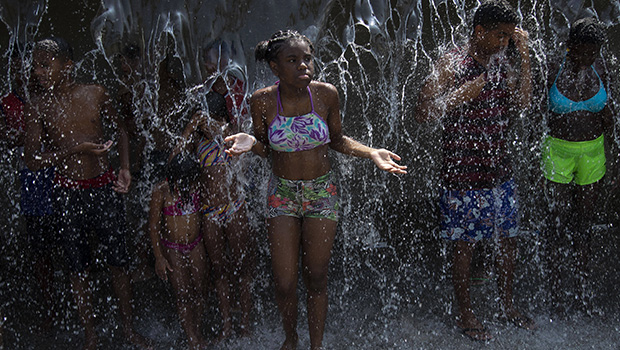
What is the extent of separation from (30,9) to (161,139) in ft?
3.87

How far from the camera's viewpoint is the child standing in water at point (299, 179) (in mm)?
2678

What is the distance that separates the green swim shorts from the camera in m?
3.22

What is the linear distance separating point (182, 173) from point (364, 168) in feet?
7.32

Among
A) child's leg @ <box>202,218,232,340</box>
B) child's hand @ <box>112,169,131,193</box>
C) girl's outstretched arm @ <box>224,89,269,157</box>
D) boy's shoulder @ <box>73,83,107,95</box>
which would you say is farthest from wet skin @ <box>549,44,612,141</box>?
boy's shoulder @ <box>73,83,107,95</box>

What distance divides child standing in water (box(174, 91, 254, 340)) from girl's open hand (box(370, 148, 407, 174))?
101cm

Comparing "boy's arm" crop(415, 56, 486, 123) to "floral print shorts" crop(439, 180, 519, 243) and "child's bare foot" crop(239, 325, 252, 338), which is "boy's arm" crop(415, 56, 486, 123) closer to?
"floral print shorts" crop(439, 180, 519, 243)

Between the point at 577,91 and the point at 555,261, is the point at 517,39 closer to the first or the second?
the point at 577,91

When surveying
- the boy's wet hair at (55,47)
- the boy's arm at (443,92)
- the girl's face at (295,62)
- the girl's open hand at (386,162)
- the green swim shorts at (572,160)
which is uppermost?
the boy's wet hair at (55,47)

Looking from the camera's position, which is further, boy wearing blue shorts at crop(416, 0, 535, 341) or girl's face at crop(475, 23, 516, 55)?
boy wearing blue shorts at crop(416, 0, 535, 341)

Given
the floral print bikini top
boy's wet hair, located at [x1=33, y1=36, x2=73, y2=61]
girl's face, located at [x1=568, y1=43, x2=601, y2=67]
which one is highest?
boy's wet hair, located at [x1=33, y1=36, x2=73, y2=61]

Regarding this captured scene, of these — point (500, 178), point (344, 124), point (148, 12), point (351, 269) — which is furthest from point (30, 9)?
point (500, 178)

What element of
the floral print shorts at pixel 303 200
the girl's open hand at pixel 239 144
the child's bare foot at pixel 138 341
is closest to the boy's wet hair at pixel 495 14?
the floral print shorts at pixel 303 200

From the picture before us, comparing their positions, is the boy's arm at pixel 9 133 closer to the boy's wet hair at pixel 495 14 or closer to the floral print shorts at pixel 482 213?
the floral print shorts at pixel 482 213

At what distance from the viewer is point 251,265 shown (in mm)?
3271
